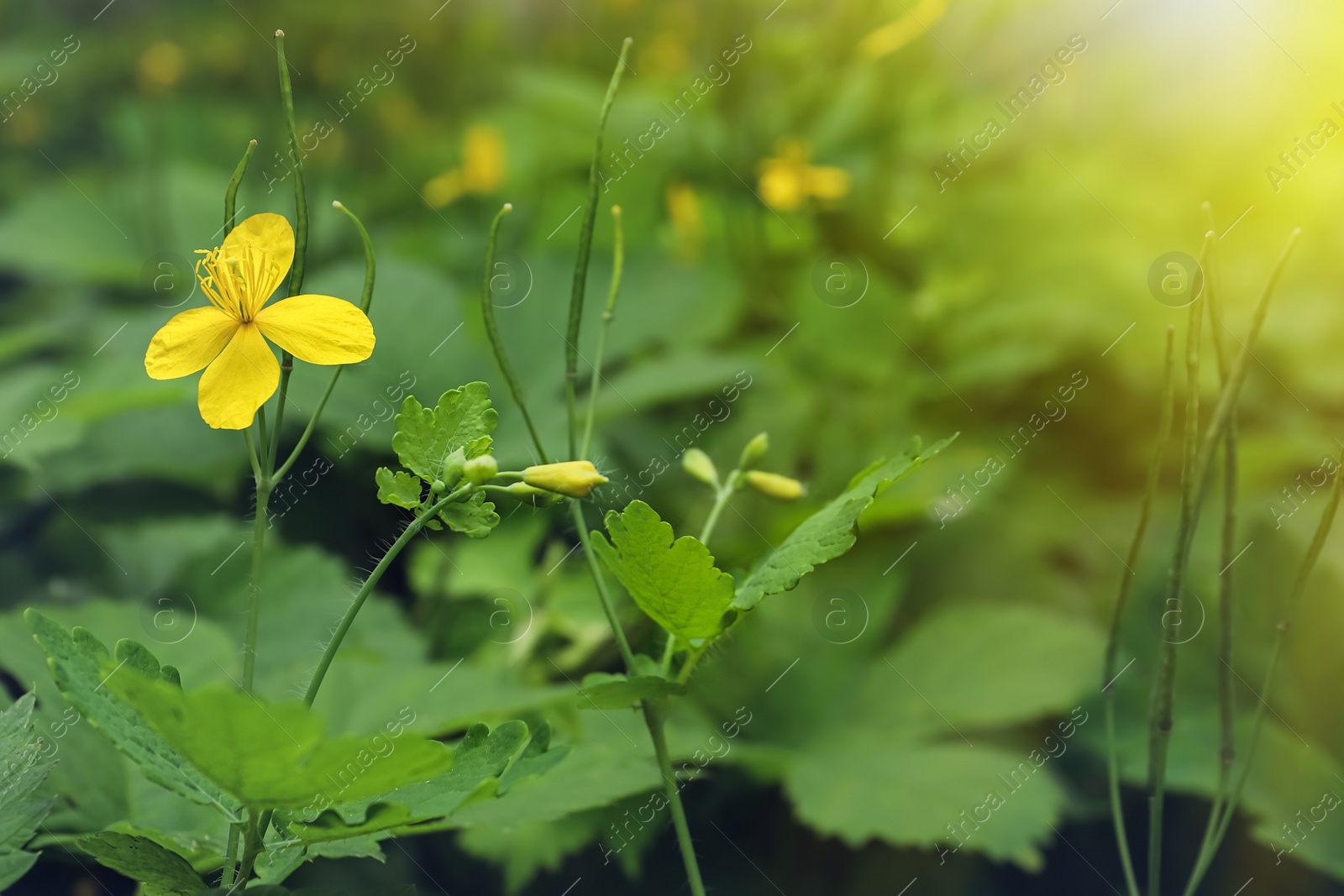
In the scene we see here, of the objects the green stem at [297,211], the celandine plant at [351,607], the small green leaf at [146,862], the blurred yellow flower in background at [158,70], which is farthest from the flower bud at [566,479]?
the blurred yellow flower in background at [158,70]

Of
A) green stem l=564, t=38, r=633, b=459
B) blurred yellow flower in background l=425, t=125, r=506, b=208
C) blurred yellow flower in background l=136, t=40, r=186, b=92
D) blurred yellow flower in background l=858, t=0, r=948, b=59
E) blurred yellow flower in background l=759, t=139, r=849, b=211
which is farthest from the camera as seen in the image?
blurred yellow flower in background l=136, t=40, r=186, b=92

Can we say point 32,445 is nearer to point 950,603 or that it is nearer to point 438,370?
point 438,370

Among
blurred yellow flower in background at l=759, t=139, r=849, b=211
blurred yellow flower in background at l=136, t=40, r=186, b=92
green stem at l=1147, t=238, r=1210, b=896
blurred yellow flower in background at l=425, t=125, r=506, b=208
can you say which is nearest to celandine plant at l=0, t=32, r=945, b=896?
green stem at l=1147, t=238, r=1210, b=896

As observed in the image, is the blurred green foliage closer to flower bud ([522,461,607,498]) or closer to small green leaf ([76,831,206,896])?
small green leaf ([76,831,206,896])

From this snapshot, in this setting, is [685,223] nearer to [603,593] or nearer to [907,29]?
[907,29]

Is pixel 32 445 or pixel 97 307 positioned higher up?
pixel 32 445

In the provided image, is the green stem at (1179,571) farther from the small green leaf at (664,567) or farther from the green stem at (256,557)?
the green stem at (256,557)

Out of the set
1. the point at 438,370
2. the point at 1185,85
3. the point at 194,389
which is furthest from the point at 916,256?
the point at 194,389

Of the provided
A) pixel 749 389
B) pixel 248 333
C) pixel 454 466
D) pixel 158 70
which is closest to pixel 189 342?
pixel 248 333
